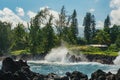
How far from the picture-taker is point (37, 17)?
134m

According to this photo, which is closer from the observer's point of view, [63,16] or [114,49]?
[114,49]

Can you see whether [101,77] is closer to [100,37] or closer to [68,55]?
[68,55]

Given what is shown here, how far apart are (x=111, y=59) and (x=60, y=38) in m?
36.7

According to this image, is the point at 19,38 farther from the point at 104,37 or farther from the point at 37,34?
the point at 104,37

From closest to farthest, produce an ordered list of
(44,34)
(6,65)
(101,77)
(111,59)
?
(101,77), (6,65), (111,59), (44,34)

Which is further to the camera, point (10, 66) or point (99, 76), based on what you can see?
point (10, 66)

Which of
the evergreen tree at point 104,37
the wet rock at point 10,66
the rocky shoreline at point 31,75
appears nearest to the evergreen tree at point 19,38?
the evergreen tree at point 104,37

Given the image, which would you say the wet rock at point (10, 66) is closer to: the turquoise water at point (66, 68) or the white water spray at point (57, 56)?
the turquoise water at point (66, 68)

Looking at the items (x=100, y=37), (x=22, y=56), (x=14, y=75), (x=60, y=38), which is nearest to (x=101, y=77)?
(x=14, y=75)

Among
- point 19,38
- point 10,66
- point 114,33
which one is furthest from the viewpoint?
point 114,33

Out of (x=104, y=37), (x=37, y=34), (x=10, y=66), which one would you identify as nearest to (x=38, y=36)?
(x=37, y=34)

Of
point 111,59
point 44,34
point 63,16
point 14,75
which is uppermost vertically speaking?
point 63,16

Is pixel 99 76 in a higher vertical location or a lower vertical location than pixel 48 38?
lower

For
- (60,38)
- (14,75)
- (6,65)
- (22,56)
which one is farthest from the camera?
(60,38)
